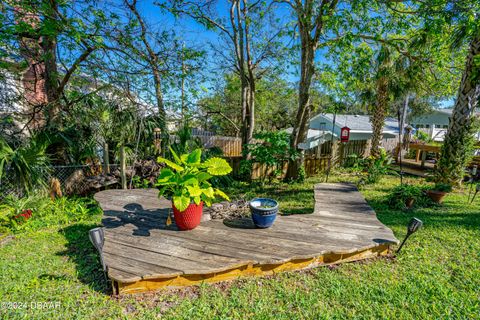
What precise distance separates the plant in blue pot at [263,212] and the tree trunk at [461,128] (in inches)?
241

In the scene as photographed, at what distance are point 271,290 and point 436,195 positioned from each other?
5075 mm

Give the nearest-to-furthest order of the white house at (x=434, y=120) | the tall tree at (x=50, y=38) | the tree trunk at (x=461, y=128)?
the tall tree at (x=50, y=38), the tree trunk at (x=461, y=128), the white house at (x=434, y=120)

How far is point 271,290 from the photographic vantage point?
235cm

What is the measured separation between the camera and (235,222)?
3225mm

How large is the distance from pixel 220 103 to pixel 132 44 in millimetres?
10237

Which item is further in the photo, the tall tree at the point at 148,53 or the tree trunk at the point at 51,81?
the tall tree at the point at 148,53

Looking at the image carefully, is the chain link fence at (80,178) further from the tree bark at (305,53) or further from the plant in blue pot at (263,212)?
the tree bark at (305,53)

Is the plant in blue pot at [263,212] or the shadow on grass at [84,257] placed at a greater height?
the plant in blue pot at [263,212]

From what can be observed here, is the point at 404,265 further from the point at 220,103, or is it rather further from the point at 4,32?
the point at 220,103

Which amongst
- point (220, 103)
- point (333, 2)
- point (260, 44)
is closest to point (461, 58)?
point (333, 2)

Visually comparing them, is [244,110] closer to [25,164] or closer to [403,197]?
[403,197]

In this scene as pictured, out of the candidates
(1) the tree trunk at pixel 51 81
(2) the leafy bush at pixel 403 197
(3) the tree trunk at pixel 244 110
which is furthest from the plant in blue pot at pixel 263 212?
(1) the tree trunk at pixel 51 81

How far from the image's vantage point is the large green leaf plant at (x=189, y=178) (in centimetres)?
253

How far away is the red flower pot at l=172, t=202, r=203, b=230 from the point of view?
2.80 metres
